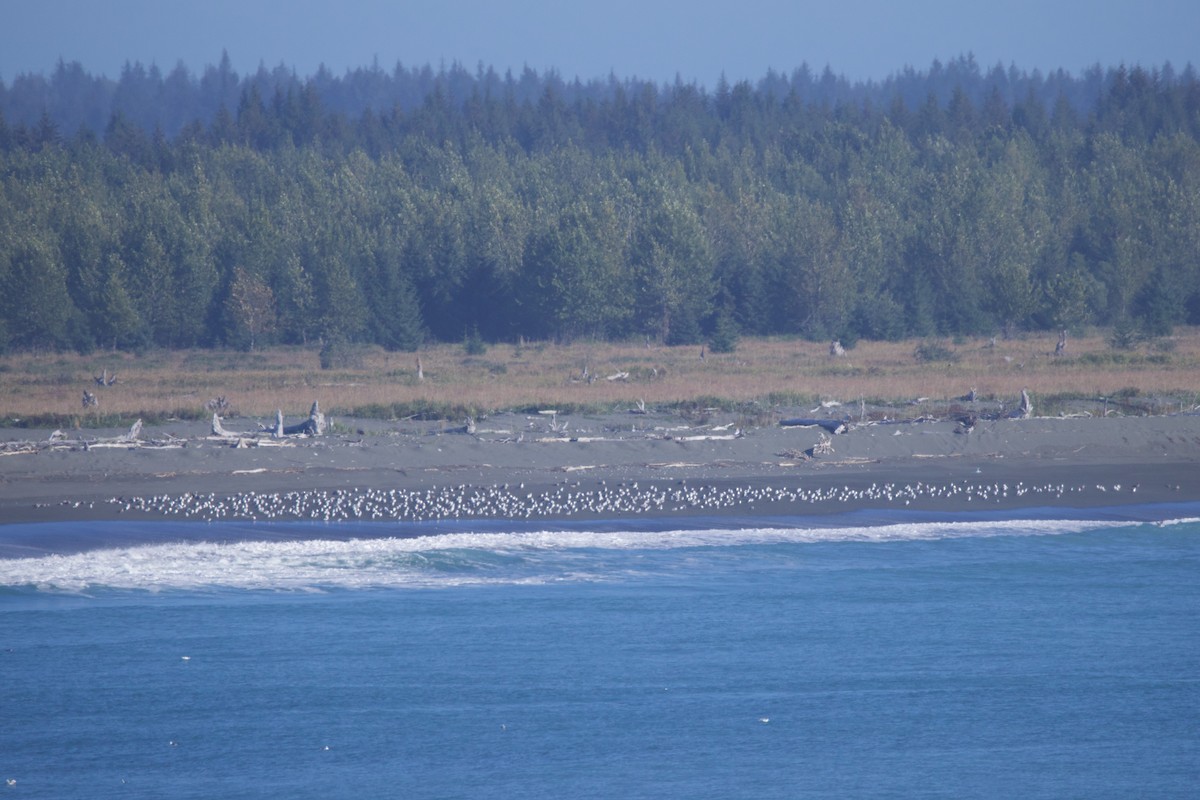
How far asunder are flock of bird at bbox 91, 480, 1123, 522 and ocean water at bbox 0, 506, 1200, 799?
2.40ft

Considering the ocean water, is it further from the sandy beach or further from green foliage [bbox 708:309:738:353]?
green foliage [bbox 708:309:738:353]

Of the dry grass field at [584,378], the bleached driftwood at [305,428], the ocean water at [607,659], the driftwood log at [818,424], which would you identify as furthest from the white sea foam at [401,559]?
the dry grass field at [584,378]

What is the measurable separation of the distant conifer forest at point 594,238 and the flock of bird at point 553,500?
26.2 metres

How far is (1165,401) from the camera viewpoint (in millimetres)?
27656

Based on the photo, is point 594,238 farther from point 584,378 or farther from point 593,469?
point 593,469

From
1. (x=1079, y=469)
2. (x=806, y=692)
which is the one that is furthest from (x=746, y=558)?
(x=1079, y=469)

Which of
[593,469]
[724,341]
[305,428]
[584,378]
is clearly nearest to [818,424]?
[593,469]

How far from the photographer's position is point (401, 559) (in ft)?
57.6

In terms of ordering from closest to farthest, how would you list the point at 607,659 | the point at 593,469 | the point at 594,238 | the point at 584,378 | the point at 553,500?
the point at 607,659 < the point at 553,500 < the point at 593,469 < the point at 584,378 < the point at 594,238

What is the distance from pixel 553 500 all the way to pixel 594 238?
34.7 m

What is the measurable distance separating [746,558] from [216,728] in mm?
8441

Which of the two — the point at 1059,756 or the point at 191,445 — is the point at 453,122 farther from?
the point at 1059,756

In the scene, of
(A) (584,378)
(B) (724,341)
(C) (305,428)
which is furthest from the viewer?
(B) (724,341)

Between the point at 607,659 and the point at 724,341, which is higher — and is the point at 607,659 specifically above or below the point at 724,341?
below
